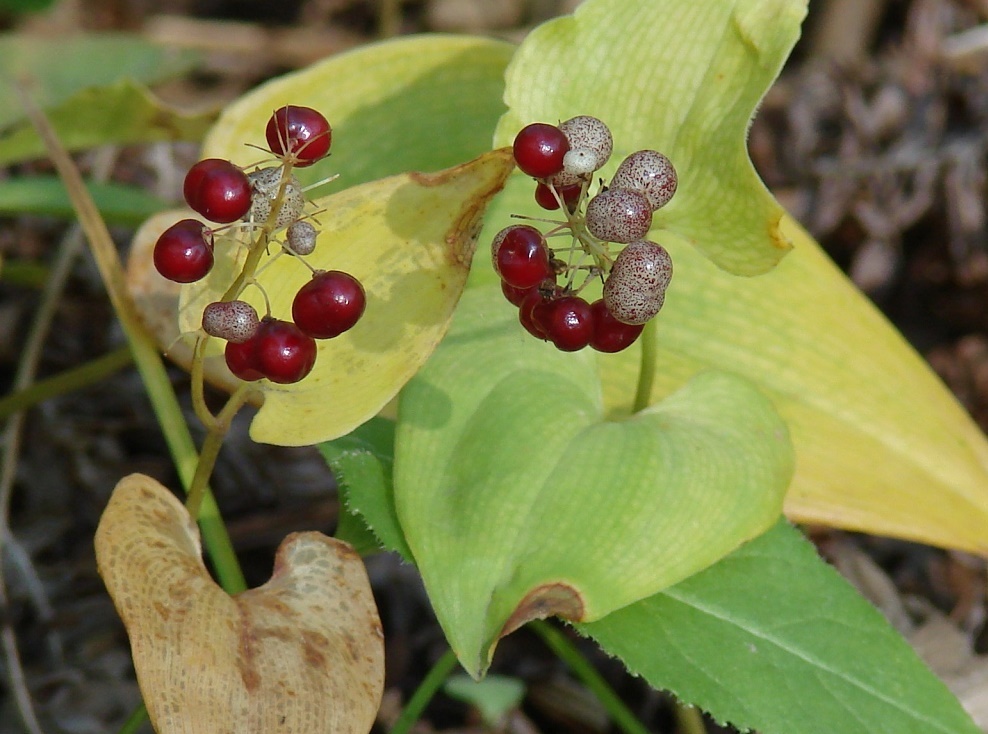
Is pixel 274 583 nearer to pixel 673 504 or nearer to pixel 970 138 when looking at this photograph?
pixel 673 504

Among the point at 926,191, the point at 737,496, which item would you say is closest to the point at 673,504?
the point at 737,496

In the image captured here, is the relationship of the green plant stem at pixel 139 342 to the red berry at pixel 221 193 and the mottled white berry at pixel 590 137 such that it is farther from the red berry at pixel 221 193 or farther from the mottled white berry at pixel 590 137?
the mottled white berry at pixel 590 137

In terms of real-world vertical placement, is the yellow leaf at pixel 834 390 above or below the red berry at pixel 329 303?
below

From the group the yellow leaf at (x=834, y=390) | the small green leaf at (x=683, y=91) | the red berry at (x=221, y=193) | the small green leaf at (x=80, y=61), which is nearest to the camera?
the red berry at (x=221, y=193)

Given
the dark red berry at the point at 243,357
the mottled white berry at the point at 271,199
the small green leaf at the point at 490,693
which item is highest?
the mottled white berry at the point at 271,199

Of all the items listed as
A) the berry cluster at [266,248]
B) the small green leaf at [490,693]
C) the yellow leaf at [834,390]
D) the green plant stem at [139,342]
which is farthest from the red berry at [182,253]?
the small green leaf at [490,693]

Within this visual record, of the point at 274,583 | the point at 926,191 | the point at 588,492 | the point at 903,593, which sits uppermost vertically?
the point at 588,492
